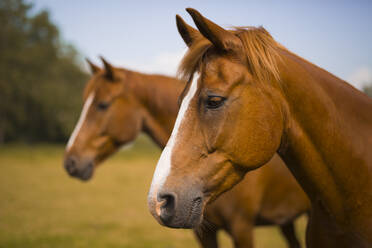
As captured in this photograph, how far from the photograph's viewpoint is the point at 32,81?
24.9 metres

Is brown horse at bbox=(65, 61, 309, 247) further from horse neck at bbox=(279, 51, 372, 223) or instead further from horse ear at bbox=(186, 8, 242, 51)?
horse ear at bbox=(186, 8, 242, 51)

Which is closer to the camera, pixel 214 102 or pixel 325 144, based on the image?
pixel 214 102

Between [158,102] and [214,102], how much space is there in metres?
1.95

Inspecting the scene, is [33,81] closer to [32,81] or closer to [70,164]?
[32,81]

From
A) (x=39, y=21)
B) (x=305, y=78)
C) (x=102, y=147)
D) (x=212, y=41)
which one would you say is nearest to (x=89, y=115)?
(x=102, y=147)

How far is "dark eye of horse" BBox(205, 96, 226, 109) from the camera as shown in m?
1.43

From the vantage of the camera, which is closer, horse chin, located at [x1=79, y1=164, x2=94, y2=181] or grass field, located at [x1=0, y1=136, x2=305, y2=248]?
horse chin, located at [x1=79, y1=164, x2=94, y2=181]

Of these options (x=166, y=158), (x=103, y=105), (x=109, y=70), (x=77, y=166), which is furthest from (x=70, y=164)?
(x=166, y=158)

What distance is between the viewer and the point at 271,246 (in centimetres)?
544

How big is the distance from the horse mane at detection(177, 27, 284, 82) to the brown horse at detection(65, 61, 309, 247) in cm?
155

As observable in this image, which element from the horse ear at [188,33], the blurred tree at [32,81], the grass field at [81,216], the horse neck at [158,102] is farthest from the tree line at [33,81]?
the horse ear at [188,33]

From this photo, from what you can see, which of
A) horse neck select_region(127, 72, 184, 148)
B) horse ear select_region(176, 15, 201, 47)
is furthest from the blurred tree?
horse ear select_region(176, 15, 201, 47)

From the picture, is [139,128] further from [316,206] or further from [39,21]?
[39,21]

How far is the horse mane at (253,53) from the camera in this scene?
59.0 inches
